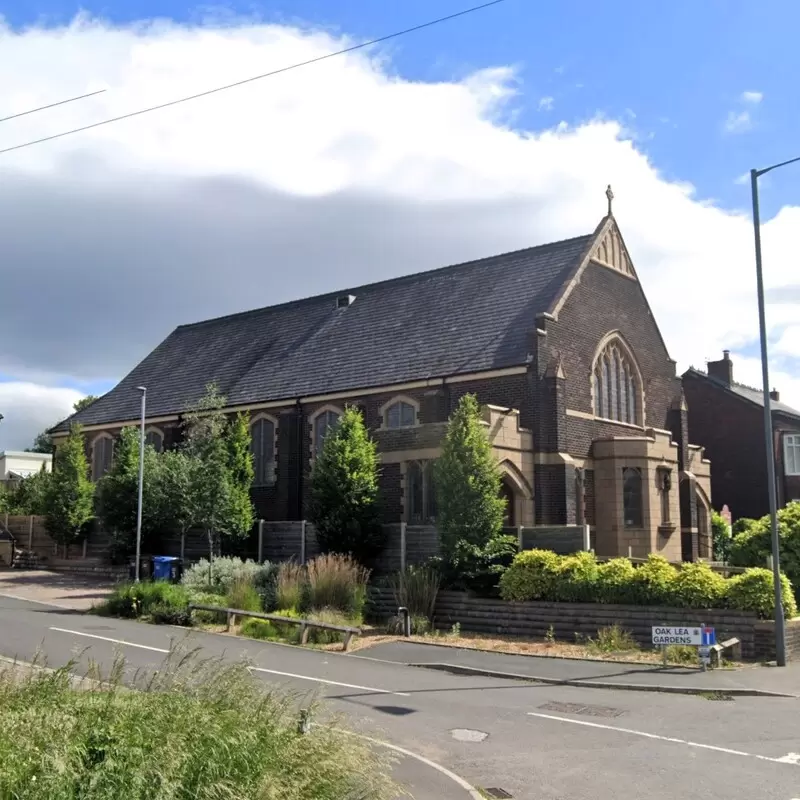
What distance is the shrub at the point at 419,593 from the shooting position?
2031 cm

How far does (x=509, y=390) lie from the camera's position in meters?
26.9

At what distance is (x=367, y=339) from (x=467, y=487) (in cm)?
A: 1321

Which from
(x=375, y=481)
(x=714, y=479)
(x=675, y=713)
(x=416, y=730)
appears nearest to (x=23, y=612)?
(x=375, y=481)

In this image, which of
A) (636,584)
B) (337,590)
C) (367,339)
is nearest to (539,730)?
(636,584)

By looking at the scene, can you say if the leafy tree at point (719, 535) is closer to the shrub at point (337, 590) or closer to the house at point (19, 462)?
the shrub at point (337, 590)

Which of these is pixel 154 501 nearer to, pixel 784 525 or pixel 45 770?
pixel 784 525

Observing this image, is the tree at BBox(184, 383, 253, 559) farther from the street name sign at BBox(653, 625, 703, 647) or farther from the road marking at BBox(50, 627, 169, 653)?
the street name sign at BBox(653, 625, 703, 647)

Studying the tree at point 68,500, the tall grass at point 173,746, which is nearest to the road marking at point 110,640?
the tall grass at point 173,746

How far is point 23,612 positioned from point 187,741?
1721 cm

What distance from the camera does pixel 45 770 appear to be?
5.29 metres

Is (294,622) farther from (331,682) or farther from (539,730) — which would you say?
(539,730)

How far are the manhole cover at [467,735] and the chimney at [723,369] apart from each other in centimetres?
3792

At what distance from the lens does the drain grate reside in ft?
38.1

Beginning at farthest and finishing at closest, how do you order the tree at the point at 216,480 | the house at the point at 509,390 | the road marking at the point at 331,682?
the tree at the point at 216,480
the house at the point at 509,390
the road marking at the point at 331,682
